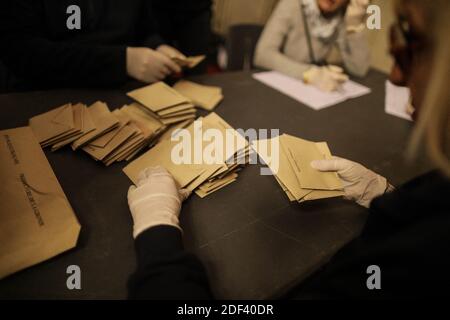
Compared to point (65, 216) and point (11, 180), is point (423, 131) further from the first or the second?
point (11, 180)

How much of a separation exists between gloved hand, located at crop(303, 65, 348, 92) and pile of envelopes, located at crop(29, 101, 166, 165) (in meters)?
0.91

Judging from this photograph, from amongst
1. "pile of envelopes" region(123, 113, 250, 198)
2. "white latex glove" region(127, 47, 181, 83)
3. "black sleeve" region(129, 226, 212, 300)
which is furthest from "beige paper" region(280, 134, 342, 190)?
"white latex glove" region(127, 47, 181, 83)

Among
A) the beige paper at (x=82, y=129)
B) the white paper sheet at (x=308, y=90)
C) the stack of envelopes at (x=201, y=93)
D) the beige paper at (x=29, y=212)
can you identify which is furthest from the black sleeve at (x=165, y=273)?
the white paper sheet at (x=308, y=90)

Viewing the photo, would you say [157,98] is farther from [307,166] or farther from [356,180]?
[356,180]

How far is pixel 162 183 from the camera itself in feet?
2.72

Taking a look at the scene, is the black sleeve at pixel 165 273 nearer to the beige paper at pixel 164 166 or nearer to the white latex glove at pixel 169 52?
the beige paper at pixel 164 166

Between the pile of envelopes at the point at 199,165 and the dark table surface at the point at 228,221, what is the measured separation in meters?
0.03

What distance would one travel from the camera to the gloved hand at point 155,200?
0.74 m

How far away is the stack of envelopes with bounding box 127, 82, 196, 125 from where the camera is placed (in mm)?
1104

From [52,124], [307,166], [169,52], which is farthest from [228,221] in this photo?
[169,52]

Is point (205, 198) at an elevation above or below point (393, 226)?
below

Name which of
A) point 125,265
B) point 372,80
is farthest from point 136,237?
point 372,80

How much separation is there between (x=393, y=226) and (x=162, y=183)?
1.76ft

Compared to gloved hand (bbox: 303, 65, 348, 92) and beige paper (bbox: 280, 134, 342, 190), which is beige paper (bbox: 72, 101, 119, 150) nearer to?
beige paper (bbox: 280, 134, 342, 190)
